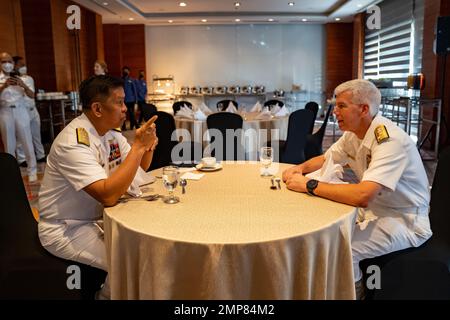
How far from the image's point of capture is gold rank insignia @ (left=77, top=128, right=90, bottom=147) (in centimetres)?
195

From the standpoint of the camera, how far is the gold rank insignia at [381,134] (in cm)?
199

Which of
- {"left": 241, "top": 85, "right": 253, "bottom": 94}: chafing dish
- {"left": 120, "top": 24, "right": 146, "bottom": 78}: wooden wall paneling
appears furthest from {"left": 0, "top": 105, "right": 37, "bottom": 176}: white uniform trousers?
{"left": 241, "top": 85, "right": 253, "bottom": 94}: chafing dish

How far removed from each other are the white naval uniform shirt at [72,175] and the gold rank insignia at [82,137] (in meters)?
0.02

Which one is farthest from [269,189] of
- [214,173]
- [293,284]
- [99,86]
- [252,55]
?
[252,55]

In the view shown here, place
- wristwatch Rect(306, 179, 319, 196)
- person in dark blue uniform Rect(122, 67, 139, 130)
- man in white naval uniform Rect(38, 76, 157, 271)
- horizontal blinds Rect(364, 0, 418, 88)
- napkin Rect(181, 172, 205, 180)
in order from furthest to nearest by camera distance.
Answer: person in dark blue uniform Rect(122, 67, 139, 130)
horizontal blinds Rect(364, 0, 418, 88)
napkin Rect(181, 172, 205, 180)
wristwatch Rect(306, 179, 319, 196)
man in white naval uniform Rect(38, 76, 157, 271)

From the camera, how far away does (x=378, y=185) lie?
188 cm

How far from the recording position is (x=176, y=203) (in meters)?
1.91

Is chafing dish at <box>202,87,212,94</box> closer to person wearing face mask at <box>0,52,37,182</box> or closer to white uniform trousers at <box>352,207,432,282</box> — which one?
person wearing face mask at <box>0,52,37,182</box>

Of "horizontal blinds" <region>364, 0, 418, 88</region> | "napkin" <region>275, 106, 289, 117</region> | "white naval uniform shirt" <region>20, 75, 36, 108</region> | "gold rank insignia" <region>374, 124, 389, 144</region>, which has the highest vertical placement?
"horizontal blinds" <region>364, 0, 418, 88</region>

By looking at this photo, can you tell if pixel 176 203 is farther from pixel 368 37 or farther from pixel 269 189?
pixel 368 37

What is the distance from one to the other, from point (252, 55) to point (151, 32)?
3.55m

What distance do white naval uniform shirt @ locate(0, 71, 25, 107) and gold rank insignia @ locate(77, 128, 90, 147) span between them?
15.2 feet

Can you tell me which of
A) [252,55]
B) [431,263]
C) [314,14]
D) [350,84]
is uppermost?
[314,14]

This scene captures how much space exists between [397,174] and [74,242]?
5.09ft
